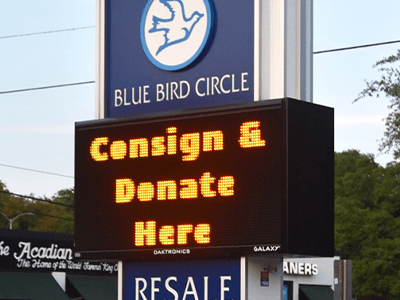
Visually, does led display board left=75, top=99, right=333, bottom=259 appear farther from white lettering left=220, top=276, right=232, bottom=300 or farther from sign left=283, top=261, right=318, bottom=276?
sign left=283, top=261, right=318, bottom=276

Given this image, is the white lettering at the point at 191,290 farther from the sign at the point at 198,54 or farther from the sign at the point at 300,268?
the sign at the point at 300,268

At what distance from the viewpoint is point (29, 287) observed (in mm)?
28688

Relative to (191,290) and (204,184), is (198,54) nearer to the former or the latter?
(204,184)

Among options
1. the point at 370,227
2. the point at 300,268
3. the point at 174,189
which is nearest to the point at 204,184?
the point at 174,189

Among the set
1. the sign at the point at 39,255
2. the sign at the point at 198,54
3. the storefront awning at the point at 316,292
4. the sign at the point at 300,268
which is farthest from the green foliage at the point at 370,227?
the sign at the point at 198,54

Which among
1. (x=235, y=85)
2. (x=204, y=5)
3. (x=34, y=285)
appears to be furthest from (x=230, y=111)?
(x=34, y=285)

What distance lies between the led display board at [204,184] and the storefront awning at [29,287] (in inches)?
633

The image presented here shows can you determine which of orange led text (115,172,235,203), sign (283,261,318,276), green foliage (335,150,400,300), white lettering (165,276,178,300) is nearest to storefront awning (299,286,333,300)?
sign (283,261,318,276)

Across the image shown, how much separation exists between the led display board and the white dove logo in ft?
3.75

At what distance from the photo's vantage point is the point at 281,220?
10.9m

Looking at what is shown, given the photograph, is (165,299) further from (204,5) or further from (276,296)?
(204,5)

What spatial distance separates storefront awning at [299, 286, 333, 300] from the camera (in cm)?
Result: 3891

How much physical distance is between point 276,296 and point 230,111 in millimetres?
2270

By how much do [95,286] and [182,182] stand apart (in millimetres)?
19876
